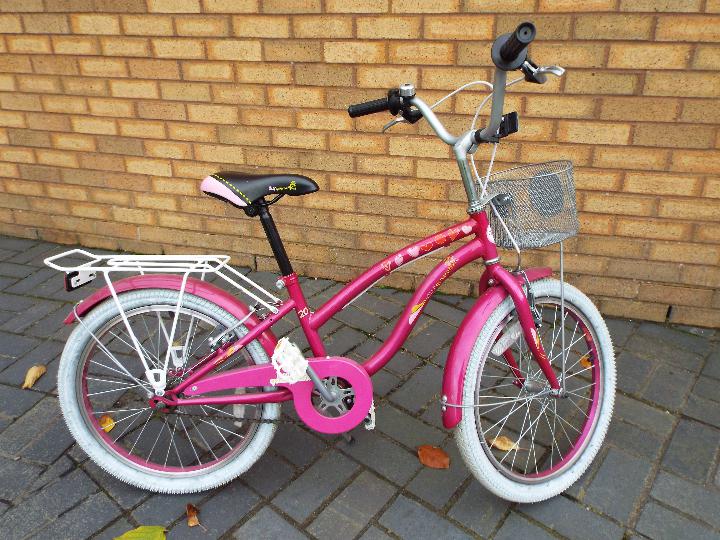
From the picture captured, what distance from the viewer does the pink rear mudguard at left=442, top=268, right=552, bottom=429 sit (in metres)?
2.06

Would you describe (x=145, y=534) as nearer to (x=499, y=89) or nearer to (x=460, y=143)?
(x=460, y=143)

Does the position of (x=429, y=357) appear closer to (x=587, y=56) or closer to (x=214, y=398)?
(x=214, y=398)

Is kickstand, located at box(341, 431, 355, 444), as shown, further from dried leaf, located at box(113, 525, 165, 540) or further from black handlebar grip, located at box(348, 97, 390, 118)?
black handlebar grip, located at box(348, 97, 390, 118)

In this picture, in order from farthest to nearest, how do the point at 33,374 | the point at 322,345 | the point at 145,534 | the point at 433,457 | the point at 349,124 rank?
the point at 349,124
the point at 33,374
the point at 433,457
the point at 322,345
the point at 145,534

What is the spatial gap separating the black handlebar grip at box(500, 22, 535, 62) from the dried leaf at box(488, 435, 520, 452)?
1552mm

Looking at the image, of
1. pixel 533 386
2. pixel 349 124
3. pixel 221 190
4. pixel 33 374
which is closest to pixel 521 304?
pixel 533 386

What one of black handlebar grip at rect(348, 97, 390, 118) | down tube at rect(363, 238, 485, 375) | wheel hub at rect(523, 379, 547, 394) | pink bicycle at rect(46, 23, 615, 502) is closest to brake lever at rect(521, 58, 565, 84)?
pink bicycle at rect(46, 23, 615, 502)

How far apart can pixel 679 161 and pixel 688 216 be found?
303mm

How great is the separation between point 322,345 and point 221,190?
26.9 inches

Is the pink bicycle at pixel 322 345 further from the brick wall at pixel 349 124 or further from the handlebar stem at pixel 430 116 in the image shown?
the brick wall at pixel 349 124

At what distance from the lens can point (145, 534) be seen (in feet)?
7.10

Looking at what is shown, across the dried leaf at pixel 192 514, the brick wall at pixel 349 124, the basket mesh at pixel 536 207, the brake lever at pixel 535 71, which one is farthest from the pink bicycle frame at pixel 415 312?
the brick wall at pixel 349 124

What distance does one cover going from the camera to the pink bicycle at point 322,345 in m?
2.04

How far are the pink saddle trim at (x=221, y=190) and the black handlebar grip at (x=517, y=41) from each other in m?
0.95
